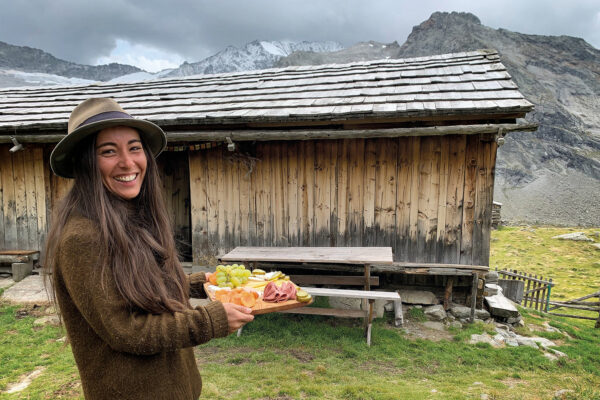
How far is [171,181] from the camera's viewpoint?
7199 millimetres

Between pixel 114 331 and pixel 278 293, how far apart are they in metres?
1.33

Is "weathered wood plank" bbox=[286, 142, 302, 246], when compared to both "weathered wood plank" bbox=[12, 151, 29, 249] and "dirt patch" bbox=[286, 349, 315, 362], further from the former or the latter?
"weathered wood plank" bbox=[12, 151, 29, 249]

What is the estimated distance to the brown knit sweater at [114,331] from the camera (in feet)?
4.10

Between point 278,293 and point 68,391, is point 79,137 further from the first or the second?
point 68,391

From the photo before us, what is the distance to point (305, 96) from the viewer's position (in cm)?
637

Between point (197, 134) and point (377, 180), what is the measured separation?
3.18 metres

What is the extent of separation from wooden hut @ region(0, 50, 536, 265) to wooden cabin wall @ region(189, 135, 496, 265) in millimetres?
17

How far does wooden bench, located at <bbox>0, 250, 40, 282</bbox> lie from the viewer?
6668 millimetres

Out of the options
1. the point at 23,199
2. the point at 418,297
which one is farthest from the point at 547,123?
the point at 23,199

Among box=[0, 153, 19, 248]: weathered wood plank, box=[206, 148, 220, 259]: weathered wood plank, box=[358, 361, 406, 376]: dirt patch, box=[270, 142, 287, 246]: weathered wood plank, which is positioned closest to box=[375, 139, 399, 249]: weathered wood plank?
box=[270, 142, 287, 246]: weathered wood plank

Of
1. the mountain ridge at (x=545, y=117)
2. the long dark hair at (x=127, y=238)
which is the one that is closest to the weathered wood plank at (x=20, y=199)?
the long dark hair at (x=127, y=238)

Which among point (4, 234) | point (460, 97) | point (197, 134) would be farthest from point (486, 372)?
point (4, 234)

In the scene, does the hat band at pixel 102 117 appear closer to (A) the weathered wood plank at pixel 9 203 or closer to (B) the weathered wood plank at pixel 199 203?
(B) the weathered wood plank at pixel 199 203

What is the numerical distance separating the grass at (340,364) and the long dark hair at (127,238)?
2.67 m
